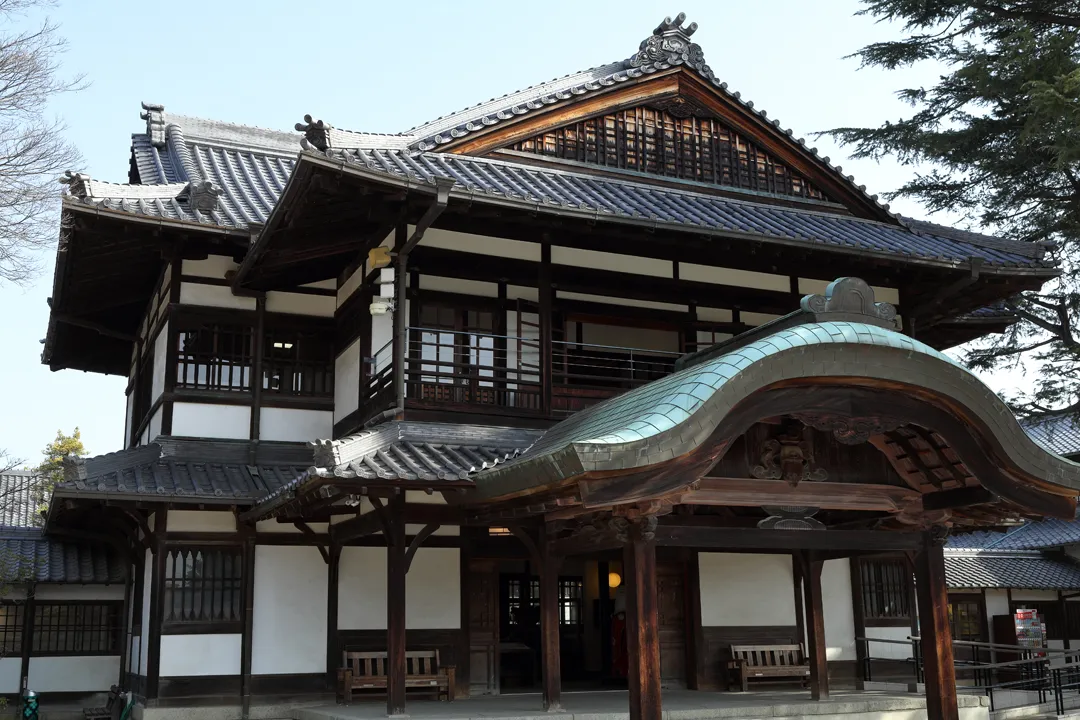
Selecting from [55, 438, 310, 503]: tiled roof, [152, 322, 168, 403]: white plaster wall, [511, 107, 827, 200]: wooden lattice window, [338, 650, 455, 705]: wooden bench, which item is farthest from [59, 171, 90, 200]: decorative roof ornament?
[338, 650, 455, 705]: wooden bench

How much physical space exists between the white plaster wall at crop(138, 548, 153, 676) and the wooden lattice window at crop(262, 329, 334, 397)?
9.27 feet

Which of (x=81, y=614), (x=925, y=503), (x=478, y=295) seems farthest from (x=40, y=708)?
(x=925, y=503)

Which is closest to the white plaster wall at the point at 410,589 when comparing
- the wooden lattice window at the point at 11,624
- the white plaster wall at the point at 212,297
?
the white plaster wall at the point at 212,297

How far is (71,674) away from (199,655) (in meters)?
6.37

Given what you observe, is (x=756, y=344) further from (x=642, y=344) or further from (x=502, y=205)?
(x=642, y=344)

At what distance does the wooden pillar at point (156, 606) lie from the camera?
13.5 metres

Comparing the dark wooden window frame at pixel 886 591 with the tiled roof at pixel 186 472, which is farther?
the dark wooden window frame at pixel 886 591

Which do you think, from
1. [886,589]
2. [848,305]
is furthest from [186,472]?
[886,589]

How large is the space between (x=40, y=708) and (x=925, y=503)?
1544 cm

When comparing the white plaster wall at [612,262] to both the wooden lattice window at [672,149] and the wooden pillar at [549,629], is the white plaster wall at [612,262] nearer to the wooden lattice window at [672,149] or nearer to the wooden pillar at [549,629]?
the wooden lattice window at [672,149]

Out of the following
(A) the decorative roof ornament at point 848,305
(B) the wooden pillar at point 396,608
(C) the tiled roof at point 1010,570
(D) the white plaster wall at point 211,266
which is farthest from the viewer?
(C) the tiled roof at point 1010,570

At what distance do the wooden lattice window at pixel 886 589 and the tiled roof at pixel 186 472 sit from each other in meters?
9.41

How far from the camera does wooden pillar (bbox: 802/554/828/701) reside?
14.1m

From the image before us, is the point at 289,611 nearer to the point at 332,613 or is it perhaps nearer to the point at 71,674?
the point at 332,613
